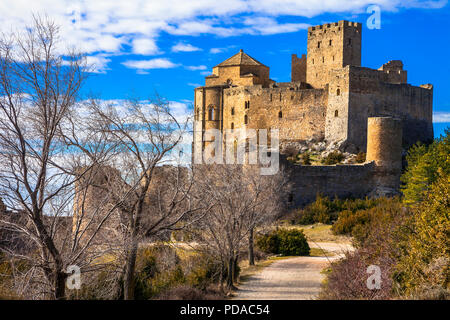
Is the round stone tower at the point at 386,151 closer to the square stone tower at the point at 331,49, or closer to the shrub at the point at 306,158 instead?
the shrub at the point at 306,158

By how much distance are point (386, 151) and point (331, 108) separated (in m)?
9.90

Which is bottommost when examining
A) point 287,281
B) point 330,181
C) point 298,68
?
point 287,281

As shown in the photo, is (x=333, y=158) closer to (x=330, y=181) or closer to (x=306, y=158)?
(x=306, y=158)

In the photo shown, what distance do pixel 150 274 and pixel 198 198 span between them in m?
4.52

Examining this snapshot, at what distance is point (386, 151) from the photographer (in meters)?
36.2

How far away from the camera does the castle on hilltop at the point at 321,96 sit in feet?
143

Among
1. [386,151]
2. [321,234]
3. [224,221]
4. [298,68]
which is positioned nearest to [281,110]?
[298,68]

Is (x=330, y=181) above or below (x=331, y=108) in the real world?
below

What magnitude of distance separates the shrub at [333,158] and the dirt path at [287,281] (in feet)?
62.3

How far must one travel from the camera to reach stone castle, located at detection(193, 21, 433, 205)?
36062 millimetres

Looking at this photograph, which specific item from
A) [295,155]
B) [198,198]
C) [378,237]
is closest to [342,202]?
[295,155]
